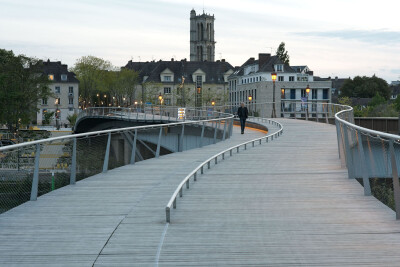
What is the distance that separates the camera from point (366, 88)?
168 m

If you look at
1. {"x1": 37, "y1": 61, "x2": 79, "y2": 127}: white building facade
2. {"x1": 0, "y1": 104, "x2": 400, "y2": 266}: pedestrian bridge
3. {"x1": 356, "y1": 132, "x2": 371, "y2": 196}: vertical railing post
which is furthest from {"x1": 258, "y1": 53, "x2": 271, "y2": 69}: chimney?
{"x1": 356, "y1": 132, "x2": 371, "y2": 196}: vertical railing post

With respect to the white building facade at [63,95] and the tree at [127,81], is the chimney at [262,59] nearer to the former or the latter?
the tree at [127,81]

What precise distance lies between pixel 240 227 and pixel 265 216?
0.88m

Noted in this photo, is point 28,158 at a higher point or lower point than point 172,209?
higher

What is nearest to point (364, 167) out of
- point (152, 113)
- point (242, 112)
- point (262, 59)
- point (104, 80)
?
point (242, 112)

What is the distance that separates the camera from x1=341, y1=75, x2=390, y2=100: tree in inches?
6619

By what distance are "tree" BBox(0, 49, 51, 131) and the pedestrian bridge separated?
70.9 metres

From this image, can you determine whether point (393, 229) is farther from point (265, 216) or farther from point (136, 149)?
point (136, 149)

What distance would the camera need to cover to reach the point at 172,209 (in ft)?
33.4

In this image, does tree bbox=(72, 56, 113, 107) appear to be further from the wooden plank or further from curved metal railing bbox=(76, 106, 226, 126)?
the wooden plank

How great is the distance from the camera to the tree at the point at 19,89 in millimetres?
82750

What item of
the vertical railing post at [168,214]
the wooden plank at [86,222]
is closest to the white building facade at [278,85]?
the wooden plank at [86,222]

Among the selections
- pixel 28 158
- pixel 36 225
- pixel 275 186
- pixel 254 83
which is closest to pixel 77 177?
pixel 28 158

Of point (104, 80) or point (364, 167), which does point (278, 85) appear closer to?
point (104, 80)
